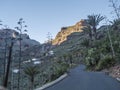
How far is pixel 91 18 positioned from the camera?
257 feet

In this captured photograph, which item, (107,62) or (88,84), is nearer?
(88,84)

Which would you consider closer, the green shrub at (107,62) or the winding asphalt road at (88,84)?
the winding asphalt road at (88,84)

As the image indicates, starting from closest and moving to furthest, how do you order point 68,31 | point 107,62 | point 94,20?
point 107,62
point 94,20
point 68,31

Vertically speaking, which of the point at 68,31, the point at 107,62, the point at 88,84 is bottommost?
the point at 88,84

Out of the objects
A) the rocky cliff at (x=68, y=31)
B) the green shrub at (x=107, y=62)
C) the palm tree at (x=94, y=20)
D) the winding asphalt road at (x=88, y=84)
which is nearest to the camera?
the winding asphalt road at (x=88, y=84)

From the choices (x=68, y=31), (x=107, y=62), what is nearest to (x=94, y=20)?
(x=107, y=62)

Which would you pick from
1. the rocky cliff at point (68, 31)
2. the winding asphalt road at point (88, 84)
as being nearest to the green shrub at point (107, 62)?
the winding asphalt road at point (88, 84)

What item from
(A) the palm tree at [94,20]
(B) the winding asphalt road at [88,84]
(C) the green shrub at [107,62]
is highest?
(A) the palm tree at [94,20]

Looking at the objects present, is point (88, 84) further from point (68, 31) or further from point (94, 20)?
point (68, 31)

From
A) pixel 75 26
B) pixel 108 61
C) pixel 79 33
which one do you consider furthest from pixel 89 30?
pixel 75 26

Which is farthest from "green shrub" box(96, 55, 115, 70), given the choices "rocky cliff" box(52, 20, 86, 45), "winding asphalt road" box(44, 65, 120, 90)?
"rocky cliff" box(52, 20, 86, 45)

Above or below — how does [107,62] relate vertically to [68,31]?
below

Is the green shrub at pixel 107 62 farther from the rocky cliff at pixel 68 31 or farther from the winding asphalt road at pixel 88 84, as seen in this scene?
the rocky cliff at pixel 68 31

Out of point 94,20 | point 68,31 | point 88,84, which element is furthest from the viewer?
point 68,31
